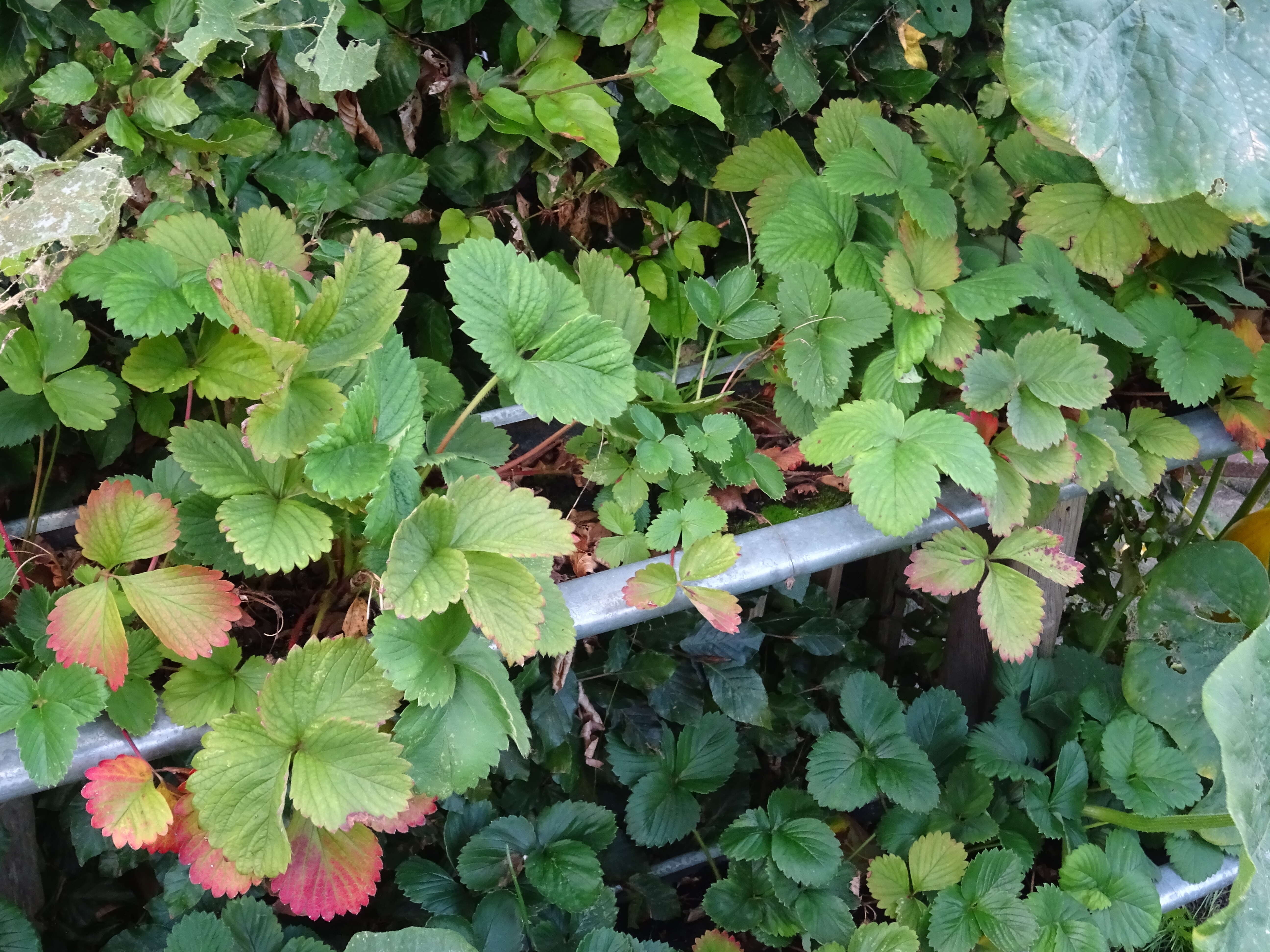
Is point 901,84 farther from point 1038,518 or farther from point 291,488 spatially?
point 291,488

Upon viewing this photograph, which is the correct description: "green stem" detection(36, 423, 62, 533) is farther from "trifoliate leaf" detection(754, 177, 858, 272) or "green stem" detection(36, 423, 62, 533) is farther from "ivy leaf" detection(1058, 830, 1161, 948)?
"ivy leaf" detection(1058, 830, 1161, 948)

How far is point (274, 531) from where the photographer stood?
645 millimetres

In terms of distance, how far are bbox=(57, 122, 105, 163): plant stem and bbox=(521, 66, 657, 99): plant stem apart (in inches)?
16.6

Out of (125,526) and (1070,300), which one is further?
(1070,300)

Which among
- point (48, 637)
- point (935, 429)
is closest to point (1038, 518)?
point (935, 429)

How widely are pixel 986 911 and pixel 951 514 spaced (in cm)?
54

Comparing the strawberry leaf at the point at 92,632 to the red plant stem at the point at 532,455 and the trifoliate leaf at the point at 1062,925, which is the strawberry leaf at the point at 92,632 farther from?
the trifoliate leaf at the point at 1062,925

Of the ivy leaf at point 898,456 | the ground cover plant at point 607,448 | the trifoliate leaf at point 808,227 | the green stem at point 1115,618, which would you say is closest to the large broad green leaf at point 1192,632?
the ground cover plant at point 607,448

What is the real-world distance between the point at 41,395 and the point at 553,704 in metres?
0.61

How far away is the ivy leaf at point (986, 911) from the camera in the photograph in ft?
3.48

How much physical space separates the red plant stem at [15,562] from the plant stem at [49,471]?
6cm

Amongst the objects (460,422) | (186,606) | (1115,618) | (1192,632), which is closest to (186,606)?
(186,606)

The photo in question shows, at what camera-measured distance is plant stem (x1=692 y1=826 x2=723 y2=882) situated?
1.28 m

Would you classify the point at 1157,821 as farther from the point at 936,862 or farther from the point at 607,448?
the point at 607,448
